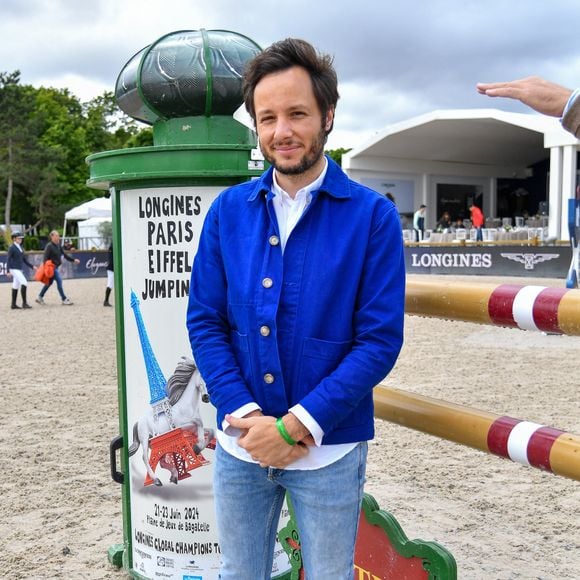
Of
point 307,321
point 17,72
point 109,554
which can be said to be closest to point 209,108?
point 307,321

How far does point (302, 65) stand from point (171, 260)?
1.11m

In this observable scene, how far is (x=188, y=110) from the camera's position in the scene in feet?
8.75

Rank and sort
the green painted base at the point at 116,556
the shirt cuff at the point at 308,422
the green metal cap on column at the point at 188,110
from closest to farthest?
the shirt cuff at the point at 308,422, the green metal cap on column at the point at 188,110, the green painted base at the point at 116,556

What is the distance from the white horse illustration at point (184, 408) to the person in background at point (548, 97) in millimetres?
1559

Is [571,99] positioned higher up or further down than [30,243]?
further down

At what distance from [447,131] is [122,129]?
119 ft

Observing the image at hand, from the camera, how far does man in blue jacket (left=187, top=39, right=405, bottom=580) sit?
164 cm

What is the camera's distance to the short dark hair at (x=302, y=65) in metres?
1.70

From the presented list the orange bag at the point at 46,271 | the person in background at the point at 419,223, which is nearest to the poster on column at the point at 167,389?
the orange bag at the point at 46,271

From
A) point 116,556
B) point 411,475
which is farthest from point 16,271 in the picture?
point 116,556

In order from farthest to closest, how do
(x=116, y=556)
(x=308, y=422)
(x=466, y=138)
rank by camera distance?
(x=466, y=138)
(x=116, y=556)
(x=308, y=422)

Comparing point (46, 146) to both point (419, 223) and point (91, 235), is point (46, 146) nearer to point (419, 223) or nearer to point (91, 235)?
point (91, 235)

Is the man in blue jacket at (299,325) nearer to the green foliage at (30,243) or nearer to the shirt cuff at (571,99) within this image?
the shirt cuff at (571,99)

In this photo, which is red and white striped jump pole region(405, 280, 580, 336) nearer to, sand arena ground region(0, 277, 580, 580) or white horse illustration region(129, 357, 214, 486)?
white horse illustration region(129, 357, 214, 486)
